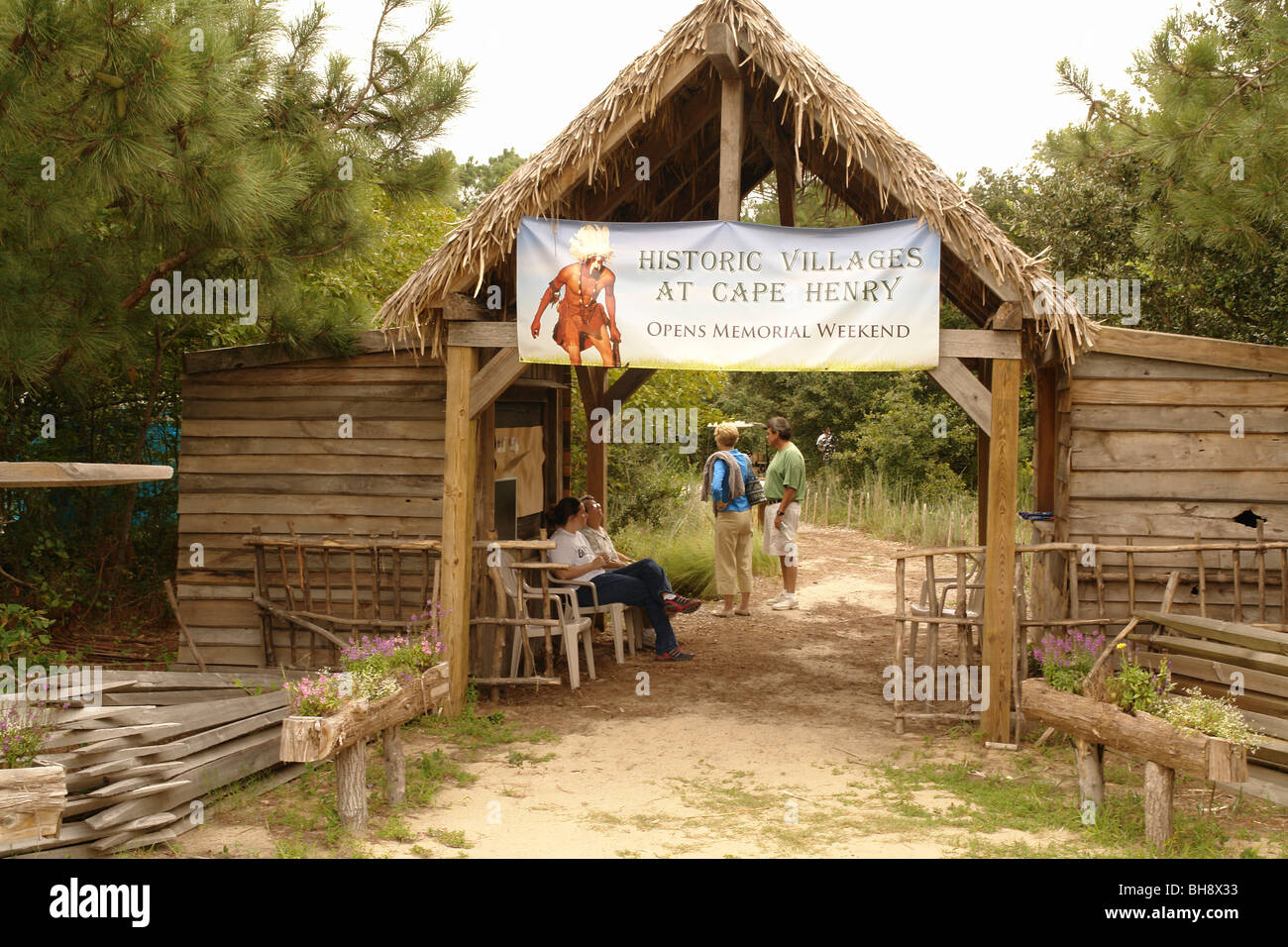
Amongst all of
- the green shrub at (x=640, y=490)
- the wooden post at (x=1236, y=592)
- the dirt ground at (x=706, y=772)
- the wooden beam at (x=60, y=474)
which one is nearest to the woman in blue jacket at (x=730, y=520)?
the dirt ground at (x=706, y=772)

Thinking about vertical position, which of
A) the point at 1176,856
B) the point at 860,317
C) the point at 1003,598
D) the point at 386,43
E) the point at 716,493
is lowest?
the point at 1176,856

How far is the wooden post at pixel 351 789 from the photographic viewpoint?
531 centimetres

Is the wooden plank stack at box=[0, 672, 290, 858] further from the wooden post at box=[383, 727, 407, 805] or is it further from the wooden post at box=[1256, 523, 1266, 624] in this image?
the wooden post at box=[1256, 523, 1266, 624]

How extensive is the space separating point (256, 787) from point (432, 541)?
8.09 ft

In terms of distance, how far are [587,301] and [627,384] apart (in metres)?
3.30

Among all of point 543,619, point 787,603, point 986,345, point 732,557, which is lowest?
point 787,603

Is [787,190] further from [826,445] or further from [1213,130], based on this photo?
[826,445]

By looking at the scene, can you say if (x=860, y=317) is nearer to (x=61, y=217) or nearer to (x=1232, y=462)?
(x=1232, y=462)

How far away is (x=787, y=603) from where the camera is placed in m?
11.9

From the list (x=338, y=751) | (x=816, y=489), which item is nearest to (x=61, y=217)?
(x=338, y=751)

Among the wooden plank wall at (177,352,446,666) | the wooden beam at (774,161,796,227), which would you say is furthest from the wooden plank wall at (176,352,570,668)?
the wooden beam at (774,161,796,227)

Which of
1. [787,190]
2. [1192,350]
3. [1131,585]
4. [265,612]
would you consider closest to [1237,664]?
[1131,585]

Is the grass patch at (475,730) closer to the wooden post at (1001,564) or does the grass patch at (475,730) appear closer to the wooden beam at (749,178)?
the wooden post at (1001,564)

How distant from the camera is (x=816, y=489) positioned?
68.9ft
